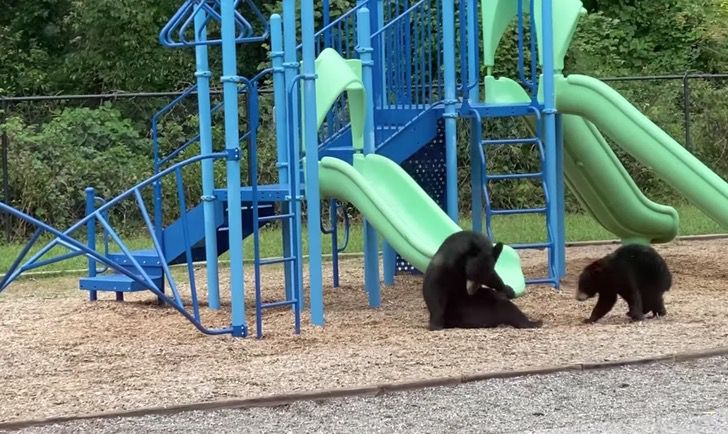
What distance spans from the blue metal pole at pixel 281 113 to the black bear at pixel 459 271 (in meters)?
1.38

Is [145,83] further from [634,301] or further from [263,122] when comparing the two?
[634,301]

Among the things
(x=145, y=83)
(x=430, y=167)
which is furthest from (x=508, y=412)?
(x=145, y=83)

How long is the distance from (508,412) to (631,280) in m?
2.73

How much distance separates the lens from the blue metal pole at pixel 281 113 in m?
9.72

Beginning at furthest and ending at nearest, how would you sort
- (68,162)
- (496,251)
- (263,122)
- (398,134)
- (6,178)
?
(263,122) < (68,162) < (6,178) < (398,134) < (496,251)

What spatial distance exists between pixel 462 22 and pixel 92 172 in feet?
27.3

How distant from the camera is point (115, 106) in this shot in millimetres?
19906

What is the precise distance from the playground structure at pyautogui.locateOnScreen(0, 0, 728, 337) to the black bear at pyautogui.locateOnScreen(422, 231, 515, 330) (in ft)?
1.73

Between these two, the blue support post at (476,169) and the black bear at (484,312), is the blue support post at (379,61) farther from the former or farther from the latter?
the black bear at (484,312)

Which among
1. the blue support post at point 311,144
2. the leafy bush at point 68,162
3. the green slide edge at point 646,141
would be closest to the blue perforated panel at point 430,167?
the green slide edge at point 646,141

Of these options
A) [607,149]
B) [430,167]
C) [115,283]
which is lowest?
[115,283]

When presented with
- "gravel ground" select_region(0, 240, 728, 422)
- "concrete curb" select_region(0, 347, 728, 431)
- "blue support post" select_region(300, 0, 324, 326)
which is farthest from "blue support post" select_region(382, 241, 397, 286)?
"concrete curb" select_region(0, 347, 728, 431)

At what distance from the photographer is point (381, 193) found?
9.95 m

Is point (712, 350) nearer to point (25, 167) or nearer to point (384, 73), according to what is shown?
point (384, 73)
